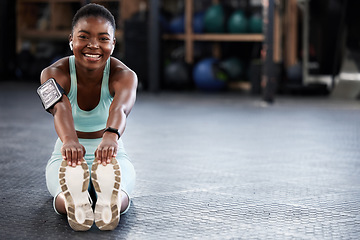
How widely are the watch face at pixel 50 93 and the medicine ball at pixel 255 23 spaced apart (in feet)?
20.1

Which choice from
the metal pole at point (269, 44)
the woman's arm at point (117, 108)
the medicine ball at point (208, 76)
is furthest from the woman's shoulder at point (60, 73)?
the medicine ball at point (208, 76)

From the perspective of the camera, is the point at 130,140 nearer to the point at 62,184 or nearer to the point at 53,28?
the point at 62,184

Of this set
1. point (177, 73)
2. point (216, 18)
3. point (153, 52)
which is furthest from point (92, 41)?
point (216, 18)

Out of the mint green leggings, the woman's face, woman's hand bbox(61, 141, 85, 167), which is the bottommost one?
the mint green leggings

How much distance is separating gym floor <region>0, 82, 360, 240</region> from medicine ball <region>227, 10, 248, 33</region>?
7.85ft

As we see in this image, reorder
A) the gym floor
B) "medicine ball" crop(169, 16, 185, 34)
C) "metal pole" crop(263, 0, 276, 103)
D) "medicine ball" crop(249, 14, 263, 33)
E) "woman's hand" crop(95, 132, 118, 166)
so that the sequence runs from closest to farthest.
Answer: "woman's hand" crop(95, 132, 118, 166) → the gym floor → "metal pole" crop(263, 0, 276, 103) → "medicine ball" crop(249, 14, 263, 33) → "medicine ball" crop(169, 16, 185, 34)

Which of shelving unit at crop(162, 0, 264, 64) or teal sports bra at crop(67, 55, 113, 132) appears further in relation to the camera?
shelving unit at crop(162, 0, 264, 64)

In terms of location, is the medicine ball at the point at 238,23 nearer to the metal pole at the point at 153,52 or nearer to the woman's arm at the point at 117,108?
the metal pole at the point at 153,52

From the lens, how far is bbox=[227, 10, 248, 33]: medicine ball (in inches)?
319

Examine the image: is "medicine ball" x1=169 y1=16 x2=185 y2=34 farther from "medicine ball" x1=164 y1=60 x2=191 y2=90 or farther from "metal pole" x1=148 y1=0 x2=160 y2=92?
"metal pole" x1=148 y1=0 x2=160 y2=92

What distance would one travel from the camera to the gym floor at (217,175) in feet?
6.86

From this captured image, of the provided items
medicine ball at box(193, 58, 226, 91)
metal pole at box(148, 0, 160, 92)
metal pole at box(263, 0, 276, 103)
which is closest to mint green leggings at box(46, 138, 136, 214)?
metal pole at box(263, 0, 276, 103)

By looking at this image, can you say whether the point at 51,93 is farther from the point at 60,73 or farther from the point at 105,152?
the point at 105,152

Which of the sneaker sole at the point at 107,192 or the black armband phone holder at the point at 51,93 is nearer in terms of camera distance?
the sneaker sole at the point at 107,192
